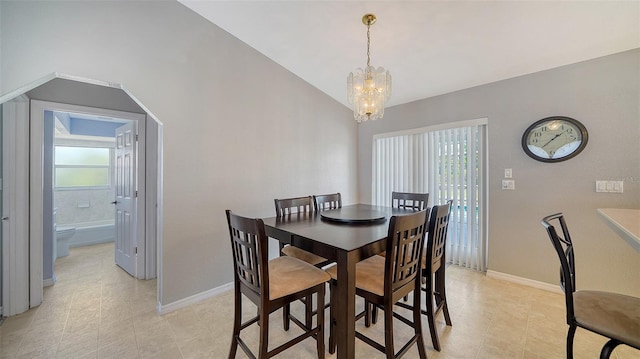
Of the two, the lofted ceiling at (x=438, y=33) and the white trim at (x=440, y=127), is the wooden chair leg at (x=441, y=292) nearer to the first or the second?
the white trim at (x=440, y=127)

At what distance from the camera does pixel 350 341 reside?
4.07 ft

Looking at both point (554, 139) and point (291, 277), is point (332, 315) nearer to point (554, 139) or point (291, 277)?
point (291, 277)

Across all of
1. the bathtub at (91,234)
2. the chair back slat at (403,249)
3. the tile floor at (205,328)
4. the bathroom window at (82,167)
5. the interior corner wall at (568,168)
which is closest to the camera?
the chair back slat at (403,249)

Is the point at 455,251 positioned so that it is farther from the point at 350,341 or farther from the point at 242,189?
the point at 242,189

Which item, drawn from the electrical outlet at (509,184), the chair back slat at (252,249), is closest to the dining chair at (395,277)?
the chair back slat at (252,249)

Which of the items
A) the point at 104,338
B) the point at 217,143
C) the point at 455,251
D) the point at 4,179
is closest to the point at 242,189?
the point at 217,143

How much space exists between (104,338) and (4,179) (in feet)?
5.43

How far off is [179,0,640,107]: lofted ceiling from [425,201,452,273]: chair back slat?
1.67 meters

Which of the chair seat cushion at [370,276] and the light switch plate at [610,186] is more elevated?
the light switch plate at [610,186]

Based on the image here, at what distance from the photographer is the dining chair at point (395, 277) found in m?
1.34

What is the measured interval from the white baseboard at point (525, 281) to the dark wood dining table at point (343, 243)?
191 cm

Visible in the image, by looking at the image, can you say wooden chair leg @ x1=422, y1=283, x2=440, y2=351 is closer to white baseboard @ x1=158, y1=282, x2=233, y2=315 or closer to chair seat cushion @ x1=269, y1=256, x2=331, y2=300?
chair seat cushion @ x1=269, y1=256, x2=331, y2=300

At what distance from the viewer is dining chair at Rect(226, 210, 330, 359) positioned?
4.19ft

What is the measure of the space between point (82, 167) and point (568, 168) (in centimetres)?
773
